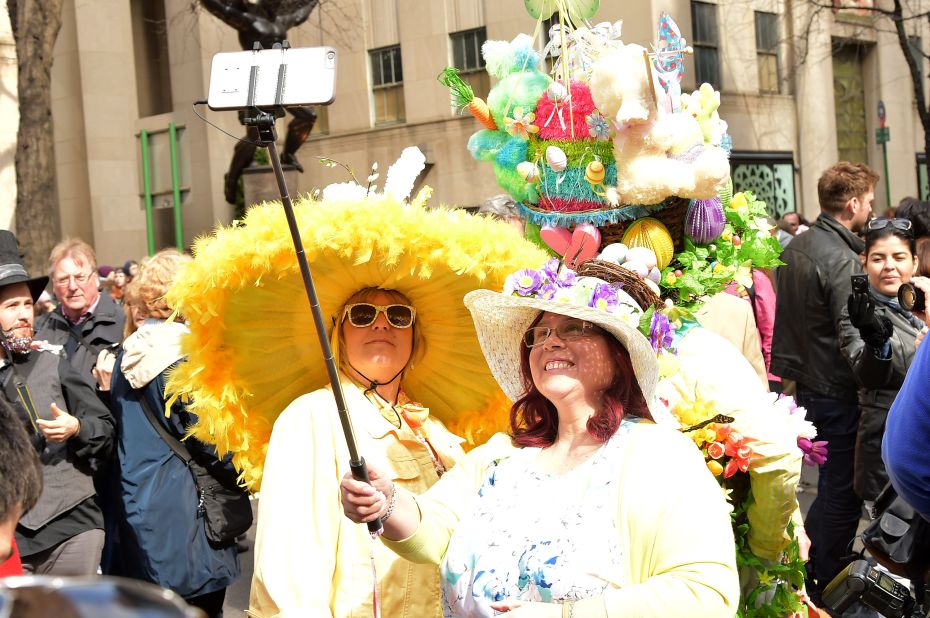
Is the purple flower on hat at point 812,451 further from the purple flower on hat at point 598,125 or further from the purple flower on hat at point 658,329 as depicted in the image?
the purple flower on hat at point 598,125

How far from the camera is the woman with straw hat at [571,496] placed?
86.3 inches

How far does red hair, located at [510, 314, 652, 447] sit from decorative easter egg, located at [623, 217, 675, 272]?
32.8 inches

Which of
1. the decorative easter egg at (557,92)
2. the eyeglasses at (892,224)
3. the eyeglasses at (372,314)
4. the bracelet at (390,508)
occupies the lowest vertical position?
the bracelet at (390,508)

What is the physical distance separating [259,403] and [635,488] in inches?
52.8

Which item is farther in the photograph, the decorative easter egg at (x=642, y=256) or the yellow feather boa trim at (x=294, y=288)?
the decorative easter egg at (x=642, y=256)

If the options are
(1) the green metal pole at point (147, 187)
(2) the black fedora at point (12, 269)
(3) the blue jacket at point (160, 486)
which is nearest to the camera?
(3) the blue jacket at point (160, 486)

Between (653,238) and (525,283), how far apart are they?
92cm

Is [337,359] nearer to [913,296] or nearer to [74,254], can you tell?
[913,296]

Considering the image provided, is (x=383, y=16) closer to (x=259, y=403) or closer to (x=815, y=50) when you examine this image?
(x=815, y=50)

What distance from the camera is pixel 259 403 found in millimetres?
3182

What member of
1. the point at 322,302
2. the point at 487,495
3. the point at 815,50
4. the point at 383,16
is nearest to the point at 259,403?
the point at 322,302

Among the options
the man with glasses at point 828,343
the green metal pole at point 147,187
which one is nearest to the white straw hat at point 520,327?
the man with glasses at point 828,343

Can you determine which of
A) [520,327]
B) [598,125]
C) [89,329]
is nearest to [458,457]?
[520,327]

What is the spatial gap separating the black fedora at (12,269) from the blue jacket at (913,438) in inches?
151
